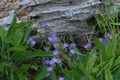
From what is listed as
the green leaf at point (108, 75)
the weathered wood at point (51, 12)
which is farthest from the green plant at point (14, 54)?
the green leaf at point (108, 75)

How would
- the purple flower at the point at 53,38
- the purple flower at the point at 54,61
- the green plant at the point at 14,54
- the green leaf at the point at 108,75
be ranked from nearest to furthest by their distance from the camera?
the green leaf at the point at 108,75
the green plant at the point at 14,54
the purple flower at the point at 54,61
the purple flower at the point at 53,38

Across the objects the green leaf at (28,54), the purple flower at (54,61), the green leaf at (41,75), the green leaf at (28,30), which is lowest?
the green leaf at (41,75)

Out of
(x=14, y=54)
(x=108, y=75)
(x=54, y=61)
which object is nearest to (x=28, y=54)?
(x=14, y=54)

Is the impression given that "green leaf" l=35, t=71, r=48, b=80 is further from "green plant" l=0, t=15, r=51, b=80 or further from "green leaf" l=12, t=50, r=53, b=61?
"green leaf" l=12, t=50, r=53, b=61

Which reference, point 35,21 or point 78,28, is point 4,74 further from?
point 78,28

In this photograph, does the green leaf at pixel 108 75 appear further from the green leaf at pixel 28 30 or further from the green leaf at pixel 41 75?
the green leaf at pixel 28 30

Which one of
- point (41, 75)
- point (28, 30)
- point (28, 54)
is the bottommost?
point (41, 75)

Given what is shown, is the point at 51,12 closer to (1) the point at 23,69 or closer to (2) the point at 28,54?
(2) the point at 28,54

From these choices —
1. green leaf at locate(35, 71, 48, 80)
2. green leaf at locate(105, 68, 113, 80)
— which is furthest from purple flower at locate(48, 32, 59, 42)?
green leaf at locate(105, 68, 113, 80)

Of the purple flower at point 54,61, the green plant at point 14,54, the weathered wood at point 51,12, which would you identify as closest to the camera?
the green plant at point 14,54
